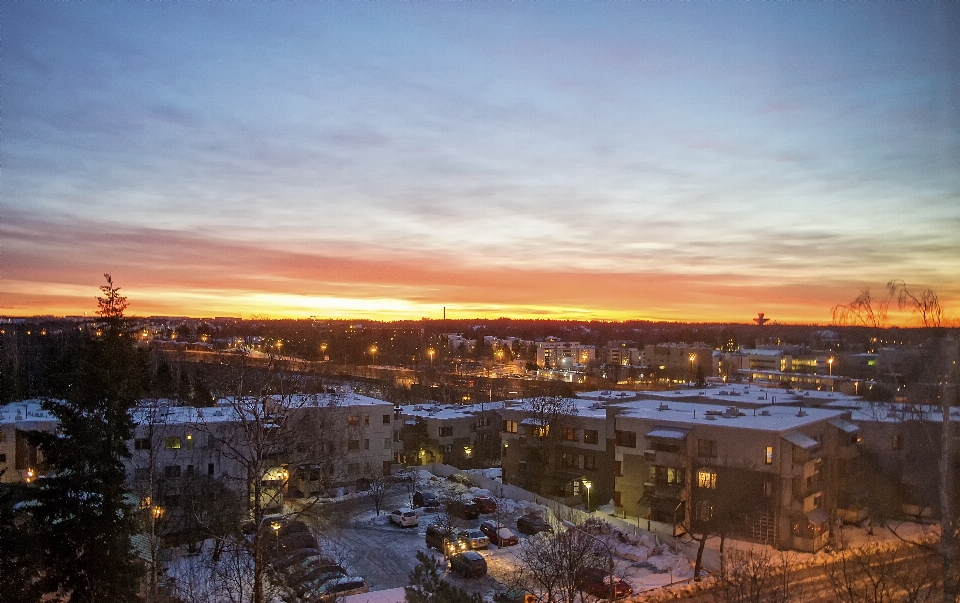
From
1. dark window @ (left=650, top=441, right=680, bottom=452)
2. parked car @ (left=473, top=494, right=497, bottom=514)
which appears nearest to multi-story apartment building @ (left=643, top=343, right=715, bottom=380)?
dark window @ (left=650, top=441, right=680, bottom=452)

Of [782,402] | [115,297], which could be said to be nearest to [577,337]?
[782,402]

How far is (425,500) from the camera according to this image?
17312 mm

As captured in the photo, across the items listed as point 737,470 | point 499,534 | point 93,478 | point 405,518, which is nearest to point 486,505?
point 405,518

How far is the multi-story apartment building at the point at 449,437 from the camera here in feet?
77.8

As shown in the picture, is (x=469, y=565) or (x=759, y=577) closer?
(x=759, y=577)

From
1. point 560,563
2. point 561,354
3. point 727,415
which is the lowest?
point 561,354

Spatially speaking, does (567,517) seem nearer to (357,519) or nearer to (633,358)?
(357,519)

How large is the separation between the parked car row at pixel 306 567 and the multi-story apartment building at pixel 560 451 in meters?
7.76

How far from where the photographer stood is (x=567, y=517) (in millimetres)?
16172

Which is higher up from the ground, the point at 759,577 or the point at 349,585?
the point at 759,577

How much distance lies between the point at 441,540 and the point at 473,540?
28.0 inches

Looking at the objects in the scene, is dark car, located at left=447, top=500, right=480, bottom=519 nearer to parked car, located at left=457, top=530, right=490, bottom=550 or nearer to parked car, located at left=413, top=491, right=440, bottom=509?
parked car, located at left=413, top=491, right=440, bottom=509

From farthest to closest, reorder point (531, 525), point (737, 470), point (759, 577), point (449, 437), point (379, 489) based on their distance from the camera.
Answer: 1. point (449, 437)
2. point (379, 489)
3. point (737, 470)
4. point (531, 525)
5. point (759, 577)

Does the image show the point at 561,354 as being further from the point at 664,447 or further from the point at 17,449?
the point at 17,449
